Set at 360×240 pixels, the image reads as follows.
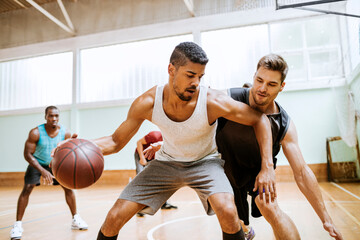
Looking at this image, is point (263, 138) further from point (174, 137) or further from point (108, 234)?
point (108, 234)

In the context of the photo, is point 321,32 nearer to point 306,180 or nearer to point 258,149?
point 258,149

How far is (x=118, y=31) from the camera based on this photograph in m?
9.81

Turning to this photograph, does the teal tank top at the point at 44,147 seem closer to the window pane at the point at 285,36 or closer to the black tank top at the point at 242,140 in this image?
the black tank top at the point at 242,140

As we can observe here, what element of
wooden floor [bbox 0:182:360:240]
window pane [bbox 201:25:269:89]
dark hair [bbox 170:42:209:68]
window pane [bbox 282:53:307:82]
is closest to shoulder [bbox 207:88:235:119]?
dark hair [bbox 170:42:209:68]

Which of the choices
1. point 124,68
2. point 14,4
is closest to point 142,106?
point 124,68

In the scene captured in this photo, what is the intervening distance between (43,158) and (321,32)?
7.51 meters

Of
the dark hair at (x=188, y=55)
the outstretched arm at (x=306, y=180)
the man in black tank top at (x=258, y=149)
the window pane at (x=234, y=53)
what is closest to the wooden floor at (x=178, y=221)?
the man in black tank top at (x=258, y=149)

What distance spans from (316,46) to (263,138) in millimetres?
7022

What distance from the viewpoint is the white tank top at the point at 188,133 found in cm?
229

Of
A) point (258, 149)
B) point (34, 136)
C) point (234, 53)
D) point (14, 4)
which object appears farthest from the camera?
point (14, 4)

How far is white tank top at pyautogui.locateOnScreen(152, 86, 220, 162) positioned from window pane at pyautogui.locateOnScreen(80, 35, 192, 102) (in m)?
6.94

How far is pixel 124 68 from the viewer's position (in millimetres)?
9711

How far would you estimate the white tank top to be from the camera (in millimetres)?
2287

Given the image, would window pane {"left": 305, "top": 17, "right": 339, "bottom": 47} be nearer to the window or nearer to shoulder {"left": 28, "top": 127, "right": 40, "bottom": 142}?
the window
